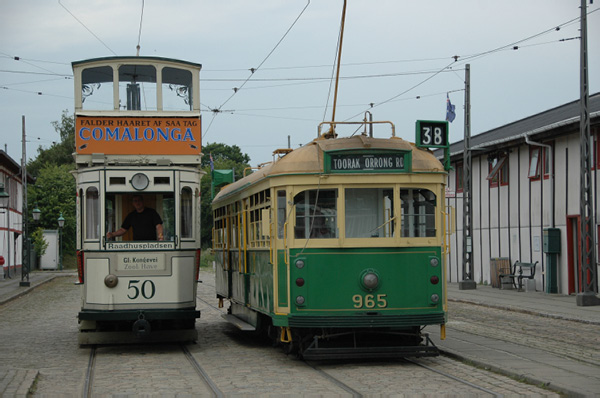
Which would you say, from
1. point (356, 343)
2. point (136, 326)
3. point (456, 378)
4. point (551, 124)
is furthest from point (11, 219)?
point (456, 378)

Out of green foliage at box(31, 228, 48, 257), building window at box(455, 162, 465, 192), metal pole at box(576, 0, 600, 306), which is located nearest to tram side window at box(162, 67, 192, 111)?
metal pole at box(576, 0, 600, 306)

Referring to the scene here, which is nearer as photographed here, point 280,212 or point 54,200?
point 280,212

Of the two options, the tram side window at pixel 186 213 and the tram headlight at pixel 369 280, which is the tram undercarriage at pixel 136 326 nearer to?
the tram side window at pixel 186 213

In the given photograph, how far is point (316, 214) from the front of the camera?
12.2m

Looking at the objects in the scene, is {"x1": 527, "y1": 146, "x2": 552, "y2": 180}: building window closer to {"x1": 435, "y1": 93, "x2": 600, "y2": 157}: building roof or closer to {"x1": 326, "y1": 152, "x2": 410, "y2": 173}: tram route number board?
{"x1": 435, "y1": 93, "x2": 600, "y2": 157}: building roof

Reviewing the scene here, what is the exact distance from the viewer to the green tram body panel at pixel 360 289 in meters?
11.9

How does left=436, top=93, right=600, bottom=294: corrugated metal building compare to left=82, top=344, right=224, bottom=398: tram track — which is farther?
left=436, top=93, right=600, bottom=294: corrugated metal building

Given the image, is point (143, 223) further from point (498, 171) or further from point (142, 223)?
point (498, 171)

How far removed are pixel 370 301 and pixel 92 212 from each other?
4843 mm

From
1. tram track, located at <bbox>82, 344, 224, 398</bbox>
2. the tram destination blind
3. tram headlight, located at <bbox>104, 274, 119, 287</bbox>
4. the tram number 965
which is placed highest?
the tram destination blind

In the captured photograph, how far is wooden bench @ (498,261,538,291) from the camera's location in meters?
30.2

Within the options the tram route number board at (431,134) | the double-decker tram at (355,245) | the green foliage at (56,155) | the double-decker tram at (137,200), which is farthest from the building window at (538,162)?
the green foliage at (56,155)

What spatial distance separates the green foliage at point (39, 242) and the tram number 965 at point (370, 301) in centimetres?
5505

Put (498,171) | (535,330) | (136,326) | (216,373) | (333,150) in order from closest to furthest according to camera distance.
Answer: (216,373) → (333,150) → (136,326) → (535,330) → (498,171)
